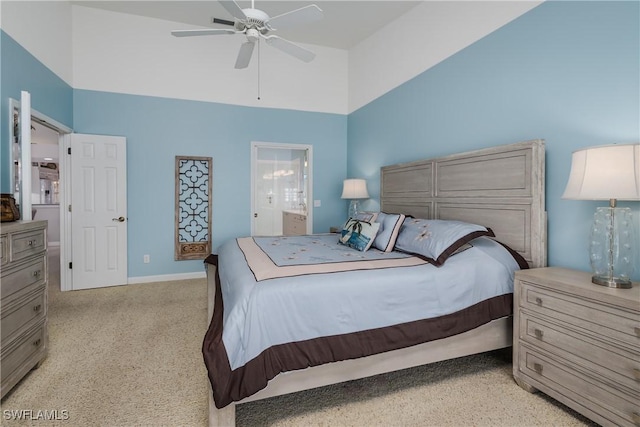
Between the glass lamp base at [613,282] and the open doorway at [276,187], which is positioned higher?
the open doorway at [276,187]

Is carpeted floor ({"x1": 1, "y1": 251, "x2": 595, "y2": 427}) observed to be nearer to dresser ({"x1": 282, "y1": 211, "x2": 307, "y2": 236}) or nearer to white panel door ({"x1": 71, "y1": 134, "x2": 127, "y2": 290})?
white panel door ({"x1": 71, "y1": 134, "x2": 127, "y2": 290})

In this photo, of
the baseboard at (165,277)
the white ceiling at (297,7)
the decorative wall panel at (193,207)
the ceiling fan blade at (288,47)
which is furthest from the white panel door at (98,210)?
the ceiling fan blade at (288,47)

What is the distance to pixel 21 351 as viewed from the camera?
6.42 feet

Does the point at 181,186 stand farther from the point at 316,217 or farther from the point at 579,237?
the point at 579,237

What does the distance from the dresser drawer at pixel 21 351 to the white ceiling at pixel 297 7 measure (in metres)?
3.80

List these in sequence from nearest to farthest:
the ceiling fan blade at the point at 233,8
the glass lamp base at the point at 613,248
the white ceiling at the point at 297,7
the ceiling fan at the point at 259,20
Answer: the glass lamp base at the point at 613,248, the ceiling fan blade at the point at 233,8, the ceiling fan at the point at 259,20, the white ceiling at the point at 297,7

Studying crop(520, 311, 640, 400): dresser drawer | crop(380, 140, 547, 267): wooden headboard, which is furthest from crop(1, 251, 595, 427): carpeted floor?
crop(380, 140, 547, 267): wooden headboard

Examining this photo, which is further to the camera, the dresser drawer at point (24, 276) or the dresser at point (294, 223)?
→ the dresser at point (294, 223)

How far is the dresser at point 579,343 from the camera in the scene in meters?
1.49

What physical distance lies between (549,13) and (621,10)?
486 millimetres

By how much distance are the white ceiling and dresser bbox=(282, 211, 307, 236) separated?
3103 mm

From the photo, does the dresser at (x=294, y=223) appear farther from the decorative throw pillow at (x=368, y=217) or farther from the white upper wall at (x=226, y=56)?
the decorative throw pillow at (x=368, y=217)

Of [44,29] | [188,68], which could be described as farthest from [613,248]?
[44,29]

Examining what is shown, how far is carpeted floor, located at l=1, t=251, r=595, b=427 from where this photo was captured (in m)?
1.71
